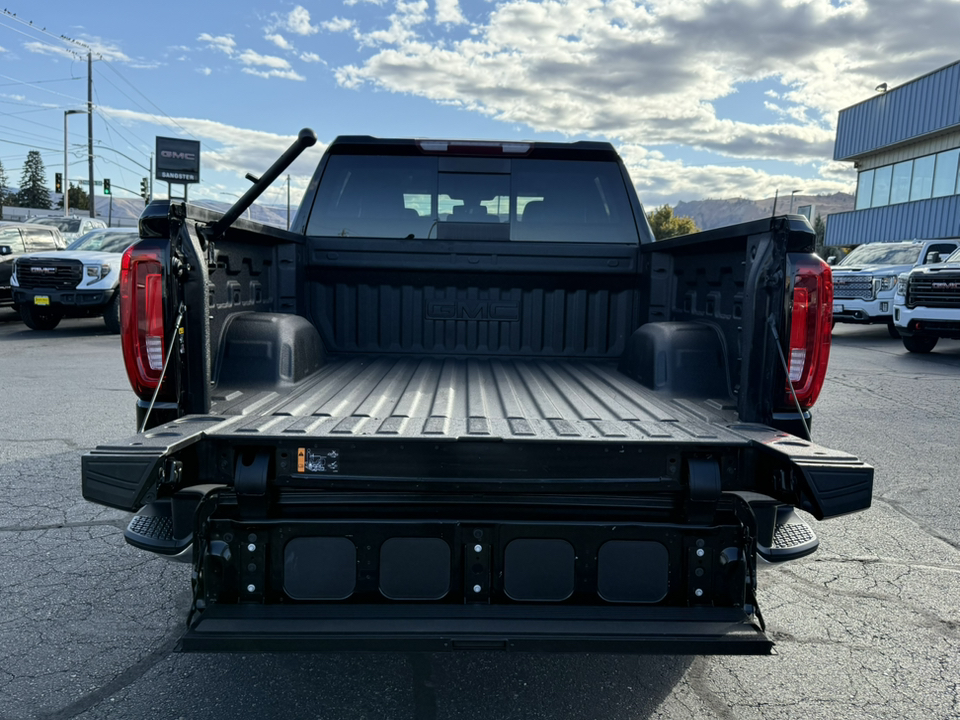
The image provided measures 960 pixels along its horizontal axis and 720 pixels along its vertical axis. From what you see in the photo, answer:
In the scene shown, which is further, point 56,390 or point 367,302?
point 56,390

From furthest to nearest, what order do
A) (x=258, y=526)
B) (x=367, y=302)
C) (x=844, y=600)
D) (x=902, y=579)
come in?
(x=367, y=302) < (x=902, y=579) < (x=844, y=600) < (x=258, y=526)

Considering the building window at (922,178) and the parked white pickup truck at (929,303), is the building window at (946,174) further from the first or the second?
the parked white pickup truck at (929,303)

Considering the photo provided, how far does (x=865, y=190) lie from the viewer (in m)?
36.9

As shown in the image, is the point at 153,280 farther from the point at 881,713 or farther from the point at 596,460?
the point at 881,713

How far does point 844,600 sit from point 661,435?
1772 mm

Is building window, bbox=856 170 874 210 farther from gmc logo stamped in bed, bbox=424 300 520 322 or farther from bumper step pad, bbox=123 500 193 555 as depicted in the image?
bumper step pad, bbox=123 500 193 555

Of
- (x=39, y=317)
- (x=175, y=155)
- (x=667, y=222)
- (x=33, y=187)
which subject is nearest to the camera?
(x=39, y=317)

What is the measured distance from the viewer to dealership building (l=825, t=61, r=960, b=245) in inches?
1185

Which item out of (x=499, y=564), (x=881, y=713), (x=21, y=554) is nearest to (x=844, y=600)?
(x=881, y=713)

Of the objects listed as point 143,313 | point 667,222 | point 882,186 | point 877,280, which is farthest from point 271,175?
point 667,222

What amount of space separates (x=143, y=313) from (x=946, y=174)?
36.2 meters

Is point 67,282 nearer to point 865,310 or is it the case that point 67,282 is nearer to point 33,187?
point 865,310

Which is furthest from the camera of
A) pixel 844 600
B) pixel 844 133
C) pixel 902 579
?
pixel 844 133

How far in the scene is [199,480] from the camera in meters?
2.40
